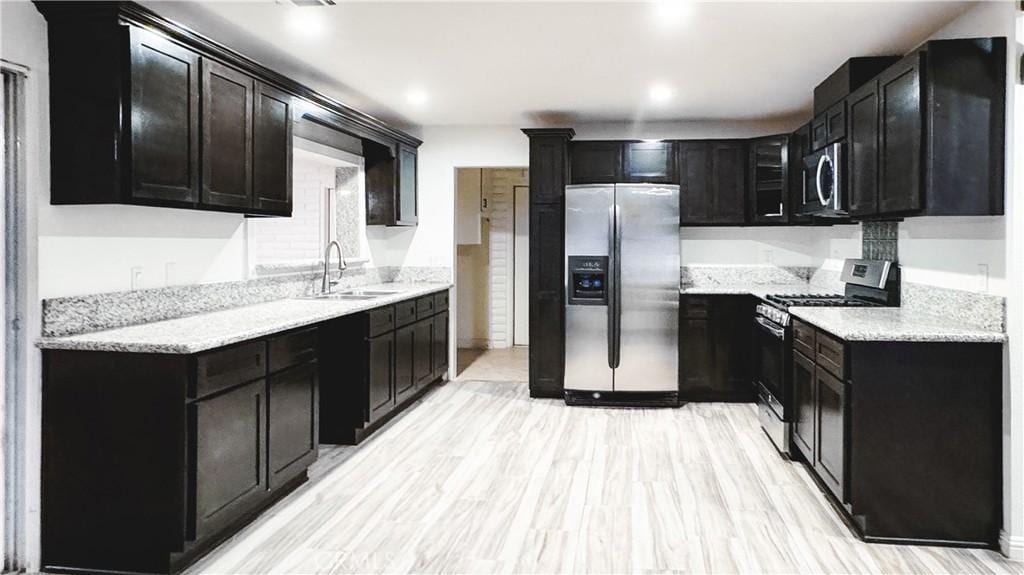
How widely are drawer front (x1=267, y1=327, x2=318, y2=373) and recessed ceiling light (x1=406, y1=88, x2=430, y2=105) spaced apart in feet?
7.00

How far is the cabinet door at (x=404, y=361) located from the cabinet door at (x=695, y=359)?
2.15 meters

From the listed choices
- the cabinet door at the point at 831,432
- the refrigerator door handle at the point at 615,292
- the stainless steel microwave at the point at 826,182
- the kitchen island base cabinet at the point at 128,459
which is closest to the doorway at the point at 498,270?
the refrigerator door handle at the point at 615,292

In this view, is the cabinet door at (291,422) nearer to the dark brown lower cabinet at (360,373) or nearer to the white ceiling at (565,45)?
the dark brown lower cabinet at (360,373)

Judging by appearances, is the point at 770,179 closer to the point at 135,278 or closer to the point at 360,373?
the point at 360,373

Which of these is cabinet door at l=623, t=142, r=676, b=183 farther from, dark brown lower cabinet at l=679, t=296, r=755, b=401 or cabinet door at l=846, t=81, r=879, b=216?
cabinet door at l=846, t=81, r=879, b=216

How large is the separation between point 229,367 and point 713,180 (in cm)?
425

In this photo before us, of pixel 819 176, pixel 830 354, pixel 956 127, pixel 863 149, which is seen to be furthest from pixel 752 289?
pixel 956 127

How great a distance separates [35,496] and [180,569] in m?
0.61

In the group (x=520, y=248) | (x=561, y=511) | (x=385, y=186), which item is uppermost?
(x=385, y=186)

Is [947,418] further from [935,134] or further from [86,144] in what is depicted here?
[86,144]

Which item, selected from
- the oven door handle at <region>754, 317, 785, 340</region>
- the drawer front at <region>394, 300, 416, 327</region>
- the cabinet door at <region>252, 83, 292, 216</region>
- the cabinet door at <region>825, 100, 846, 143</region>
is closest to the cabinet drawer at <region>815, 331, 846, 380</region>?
the oven door handle at <region>754, 317, 785, 340</region>

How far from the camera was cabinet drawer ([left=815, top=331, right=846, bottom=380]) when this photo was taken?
306 centimetres

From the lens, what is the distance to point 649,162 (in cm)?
575

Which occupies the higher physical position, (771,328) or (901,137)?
(901,137)
